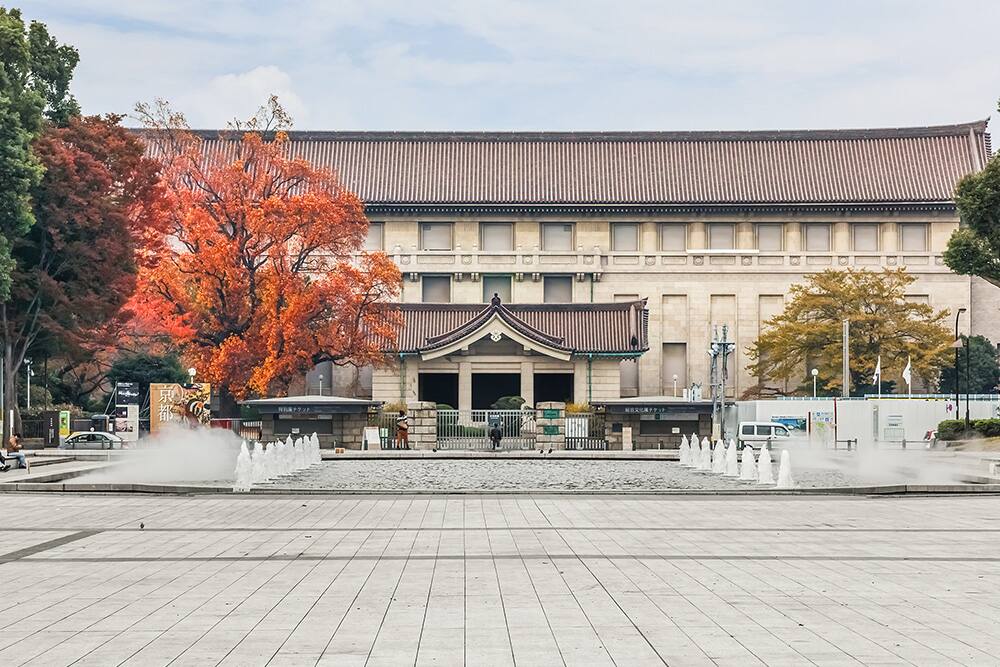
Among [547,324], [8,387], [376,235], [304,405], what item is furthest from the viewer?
[376,235]

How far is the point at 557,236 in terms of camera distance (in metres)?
83.1

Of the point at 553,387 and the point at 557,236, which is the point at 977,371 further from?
the point at 557,236

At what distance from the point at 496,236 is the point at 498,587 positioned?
2800 inches

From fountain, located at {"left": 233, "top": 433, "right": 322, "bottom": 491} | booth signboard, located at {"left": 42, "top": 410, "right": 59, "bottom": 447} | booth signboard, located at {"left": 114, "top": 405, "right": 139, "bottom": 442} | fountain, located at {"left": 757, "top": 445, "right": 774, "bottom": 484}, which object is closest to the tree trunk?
booth signboard, located at {"left": 114, "top": 405, "right": 139, "bottom": 442}

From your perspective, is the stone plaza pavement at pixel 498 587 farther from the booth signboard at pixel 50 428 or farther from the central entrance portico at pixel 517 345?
the central entrance portico at pixel 517 345

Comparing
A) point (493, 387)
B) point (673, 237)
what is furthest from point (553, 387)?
point (673, 237)

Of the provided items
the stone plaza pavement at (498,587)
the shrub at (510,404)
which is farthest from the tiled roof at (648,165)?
the stone plaza pavement at (498,587)

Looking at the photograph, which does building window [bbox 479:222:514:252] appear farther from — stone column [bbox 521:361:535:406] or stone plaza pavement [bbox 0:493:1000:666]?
stone plaza pavement [bbox 0:493:1000:666]

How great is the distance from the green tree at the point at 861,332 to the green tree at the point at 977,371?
2.67 ft

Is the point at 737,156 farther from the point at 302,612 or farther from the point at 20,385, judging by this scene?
the point at 302,612

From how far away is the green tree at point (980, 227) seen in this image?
48625mm

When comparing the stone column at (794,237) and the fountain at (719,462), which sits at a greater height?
the stone column at (794,237)

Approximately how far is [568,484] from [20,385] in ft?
125

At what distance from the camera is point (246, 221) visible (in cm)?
5125
